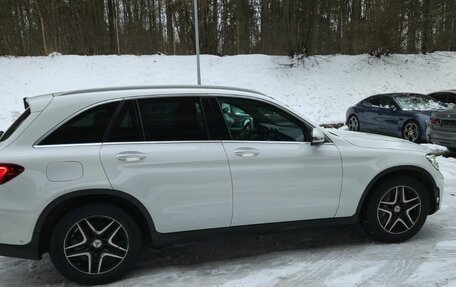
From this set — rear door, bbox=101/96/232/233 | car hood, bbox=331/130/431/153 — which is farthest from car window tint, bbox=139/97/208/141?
car hood, bbox=331/130/431/153

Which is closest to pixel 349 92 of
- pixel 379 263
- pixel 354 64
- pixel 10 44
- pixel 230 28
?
pixel 354 64

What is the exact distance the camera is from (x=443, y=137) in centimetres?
1027

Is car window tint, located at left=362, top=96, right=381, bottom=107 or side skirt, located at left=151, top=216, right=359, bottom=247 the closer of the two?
side skirt, located at left=151, top=216, right=359, bottom=247

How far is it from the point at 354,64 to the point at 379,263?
19.6 metres

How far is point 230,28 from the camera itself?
25844mm

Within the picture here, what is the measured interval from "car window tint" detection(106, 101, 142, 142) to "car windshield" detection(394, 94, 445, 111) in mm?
10811

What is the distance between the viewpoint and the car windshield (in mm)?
13359

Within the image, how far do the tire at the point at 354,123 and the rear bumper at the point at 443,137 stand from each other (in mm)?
A: 4644

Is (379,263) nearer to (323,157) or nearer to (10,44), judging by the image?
(323,157)

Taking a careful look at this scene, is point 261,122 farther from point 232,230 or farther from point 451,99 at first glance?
point 451,99

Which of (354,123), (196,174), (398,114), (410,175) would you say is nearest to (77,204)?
(196,174)

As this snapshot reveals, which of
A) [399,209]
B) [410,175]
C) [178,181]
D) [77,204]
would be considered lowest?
[399,209]

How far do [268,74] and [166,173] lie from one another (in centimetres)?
1844

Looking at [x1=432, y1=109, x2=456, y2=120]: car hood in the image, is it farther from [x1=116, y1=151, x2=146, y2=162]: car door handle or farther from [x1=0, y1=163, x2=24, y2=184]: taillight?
[x1=0, y1=163, x2=24, y2=184]: taillight
